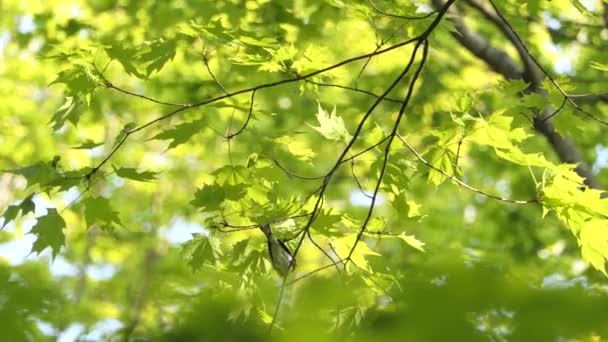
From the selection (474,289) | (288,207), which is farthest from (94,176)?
(474,289)

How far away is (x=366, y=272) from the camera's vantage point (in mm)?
1883

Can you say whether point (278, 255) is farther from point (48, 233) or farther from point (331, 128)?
point (48, 233)

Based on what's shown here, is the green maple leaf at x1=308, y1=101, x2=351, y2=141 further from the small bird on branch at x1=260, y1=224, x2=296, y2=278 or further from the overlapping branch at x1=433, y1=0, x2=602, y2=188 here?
the overlapping branch at x1=433, y1=0, x2=602, y2=188

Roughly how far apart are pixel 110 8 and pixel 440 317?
4055 millimetres

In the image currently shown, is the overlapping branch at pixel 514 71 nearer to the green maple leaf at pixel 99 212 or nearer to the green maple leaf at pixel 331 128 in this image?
the green maple leaf at pixel 331 128

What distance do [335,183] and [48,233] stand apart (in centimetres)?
309

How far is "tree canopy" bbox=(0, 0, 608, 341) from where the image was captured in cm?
56

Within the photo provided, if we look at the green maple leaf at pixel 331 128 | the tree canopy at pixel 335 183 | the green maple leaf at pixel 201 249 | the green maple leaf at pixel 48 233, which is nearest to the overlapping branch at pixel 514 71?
the tree canopy at pixel 335 183

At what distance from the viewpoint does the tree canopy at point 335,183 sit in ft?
1.83

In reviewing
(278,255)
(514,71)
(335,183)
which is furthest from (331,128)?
(335,183)

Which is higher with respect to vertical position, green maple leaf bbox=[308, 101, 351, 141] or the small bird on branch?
green maple leaf bbox=[308, 101, 351, 141]

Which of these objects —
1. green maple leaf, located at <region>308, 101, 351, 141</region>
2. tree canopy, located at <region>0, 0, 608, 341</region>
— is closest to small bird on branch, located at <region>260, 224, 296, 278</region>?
tree canopy, located at <region>0, 0, 608, 341</region>

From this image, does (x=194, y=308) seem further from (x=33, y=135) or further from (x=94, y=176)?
(x=33, y=135)

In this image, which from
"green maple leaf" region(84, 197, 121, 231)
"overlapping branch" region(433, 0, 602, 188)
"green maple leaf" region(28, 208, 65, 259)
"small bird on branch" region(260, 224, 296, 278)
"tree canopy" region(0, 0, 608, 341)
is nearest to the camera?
"tree canopy" region(0, 0, 608, 341)
